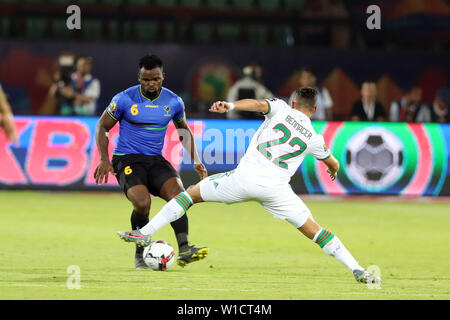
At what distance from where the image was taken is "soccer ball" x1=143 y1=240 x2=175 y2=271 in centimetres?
954

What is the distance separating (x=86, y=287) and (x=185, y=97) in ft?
46.4

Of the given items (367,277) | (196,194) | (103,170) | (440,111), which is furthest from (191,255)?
(440,111)

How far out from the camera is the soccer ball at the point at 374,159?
18.2 meters

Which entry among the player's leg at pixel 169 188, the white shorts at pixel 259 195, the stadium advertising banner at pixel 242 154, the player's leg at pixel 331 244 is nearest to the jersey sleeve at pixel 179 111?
the player's leg at pixel 169 188

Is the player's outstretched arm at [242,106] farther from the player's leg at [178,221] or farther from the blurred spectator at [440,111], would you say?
the blurred spectator at [440,111]

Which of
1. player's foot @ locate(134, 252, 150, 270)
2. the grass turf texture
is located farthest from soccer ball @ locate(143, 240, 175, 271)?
player's foot @ locate(134, 252, 150, 270)

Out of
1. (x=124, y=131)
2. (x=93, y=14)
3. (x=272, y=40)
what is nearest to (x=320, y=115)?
(x=272, y=40)

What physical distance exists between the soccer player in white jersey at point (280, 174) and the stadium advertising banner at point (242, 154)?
8.41m

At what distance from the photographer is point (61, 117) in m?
18.0

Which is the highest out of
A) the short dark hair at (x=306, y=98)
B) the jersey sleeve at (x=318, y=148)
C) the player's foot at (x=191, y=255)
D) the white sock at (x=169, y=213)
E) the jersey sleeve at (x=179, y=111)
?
the short dark hair at (x=306, y=98)

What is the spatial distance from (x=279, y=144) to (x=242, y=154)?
896 centimetres

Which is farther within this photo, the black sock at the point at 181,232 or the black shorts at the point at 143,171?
the black shorts at the point at 143,171

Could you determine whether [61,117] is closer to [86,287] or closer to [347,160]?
[347,160]

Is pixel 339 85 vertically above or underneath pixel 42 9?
underneath
